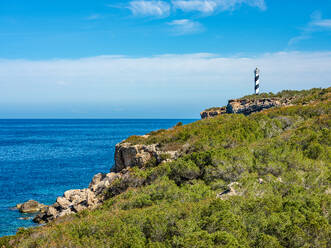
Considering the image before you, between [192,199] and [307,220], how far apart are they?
4971mm

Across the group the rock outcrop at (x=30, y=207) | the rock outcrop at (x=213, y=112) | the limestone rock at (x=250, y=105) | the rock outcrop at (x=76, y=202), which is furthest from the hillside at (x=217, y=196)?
the rock outcrop at (x=213, y=112)

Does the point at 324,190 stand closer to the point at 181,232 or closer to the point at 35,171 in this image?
the point at 181,232

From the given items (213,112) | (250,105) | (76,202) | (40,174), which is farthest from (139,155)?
(213,112)

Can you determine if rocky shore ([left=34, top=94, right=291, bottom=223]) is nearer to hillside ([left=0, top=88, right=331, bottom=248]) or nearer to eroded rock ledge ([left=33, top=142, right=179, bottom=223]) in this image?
eroded rock ledge ([left=33, top=142, right=179, bottom=223])

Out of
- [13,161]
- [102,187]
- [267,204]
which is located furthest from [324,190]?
[13,161]

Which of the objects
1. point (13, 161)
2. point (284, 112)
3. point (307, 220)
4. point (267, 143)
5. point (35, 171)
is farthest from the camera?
point (13, 161)

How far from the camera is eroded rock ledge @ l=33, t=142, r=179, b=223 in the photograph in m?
23.9

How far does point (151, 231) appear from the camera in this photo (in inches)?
444

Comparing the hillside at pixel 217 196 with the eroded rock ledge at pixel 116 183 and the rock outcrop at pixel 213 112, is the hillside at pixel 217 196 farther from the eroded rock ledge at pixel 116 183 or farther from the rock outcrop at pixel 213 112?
the rock outcrop at pixel 213 112

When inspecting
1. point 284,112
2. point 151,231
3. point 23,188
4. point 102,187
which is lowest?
point 23,188

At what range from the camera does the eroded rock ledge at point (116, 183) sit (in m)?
23.9

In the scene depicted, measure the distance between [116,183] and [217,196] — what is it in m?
10.4

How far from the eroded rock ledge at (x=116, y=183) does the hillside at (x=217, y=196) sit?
3.8 inches

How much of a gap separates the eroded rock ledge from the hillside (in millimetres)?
97
